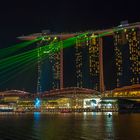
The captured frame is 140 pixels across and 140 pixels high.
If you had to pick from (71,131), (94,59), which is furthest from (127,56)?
(71,131)

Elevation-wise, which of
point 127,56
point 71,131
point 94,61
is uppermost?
Result: point 94,61

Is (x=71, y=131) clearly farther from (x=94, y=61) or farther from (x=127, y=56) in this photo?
(x=94, y=61)

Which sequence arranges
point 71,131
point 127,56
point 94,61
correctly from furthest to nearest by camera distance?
point 94,61 → point 127,56 → point 71,131

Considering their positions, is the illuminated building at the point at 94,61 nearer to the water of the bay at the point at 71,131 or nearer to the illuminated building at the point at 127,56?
the illuminated building at the point at 127,56

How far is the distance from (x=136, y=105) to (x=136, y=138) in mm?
84787

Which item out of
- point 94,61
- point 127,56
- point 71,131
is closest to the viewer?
point 71,131

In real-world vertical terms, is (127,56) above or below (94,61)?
below

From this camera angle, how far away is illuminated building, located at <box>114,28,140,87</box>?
122 meters

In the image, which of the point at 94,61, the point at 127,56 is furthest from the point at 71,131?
the point at 94,61

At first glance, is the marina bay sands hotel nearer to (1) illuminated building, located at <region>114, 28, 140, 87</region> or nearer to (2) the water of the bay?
(1) illuminated building, located at <region>114, 28, 140, 87</region>

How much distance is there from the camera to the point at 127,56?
124875mm

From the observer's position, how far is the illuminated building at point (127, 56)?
12162 cm

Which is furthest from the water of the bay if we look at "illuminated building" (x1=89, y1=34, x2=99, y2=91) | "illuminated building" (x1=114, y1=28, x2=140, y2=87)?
"illuminated building" (x1=89, y1=34, x2=99, y2=91)

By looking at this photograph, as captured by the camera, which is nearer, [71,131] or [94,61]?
[71,131]
